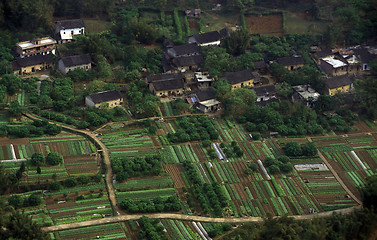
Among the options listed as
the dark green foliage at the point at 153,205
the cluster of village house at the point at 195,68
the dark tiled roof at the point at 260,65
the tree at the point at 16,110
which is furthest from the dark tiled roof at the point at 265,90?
the tree at the point at 16,110

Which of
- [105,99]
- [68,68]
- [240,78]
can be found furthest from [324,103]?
[68,68]

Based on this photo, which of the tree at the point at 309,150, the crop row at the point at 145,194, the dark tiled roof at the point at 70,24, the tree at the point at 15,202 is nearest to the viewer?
the tree at the point at 15,202

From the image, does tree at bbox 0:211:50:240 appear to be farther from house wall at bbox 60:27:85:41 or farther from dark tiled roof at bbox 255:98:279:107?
house wall at bbox 60:27:85:41

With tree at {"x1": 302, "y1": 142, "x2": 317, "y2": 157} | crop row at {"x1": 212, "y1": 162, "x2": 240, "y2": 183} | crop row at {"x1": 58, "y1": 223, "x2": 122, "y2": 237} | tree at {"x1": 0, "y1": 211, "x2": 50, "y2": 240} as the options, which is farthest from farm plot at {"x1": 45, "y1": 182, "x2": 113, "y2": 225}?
tree at {"x1": 302, "y1": 142, "x2": 317, "y2": 157}

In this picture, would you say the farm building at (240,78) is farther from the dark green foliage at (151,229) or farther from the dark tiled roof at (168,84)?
the dark green foliage at (151,229)

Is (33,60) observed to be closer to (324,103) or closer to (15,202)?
(15,202)

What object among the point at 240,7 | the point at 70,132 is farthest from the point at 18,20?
the point at 240,7
